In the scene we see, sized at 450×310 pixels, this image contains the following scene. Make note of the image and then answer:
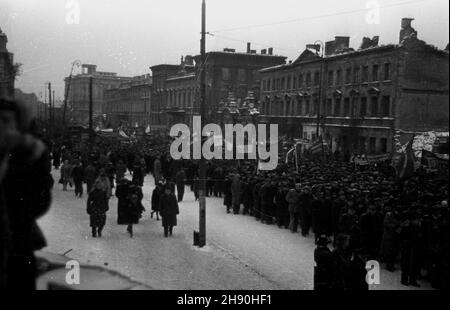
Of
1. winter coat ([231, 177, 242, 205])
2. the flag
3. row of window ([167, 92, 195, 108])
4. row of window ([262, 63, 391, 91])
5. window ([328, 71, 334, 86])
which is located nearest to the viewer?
the flag

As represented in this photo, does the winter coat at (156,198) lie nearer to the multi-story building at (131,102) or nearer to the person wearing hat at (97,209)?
the person wearing hat at (97,209)

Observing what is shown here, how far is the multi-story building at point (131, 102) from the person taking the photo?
77.4ft

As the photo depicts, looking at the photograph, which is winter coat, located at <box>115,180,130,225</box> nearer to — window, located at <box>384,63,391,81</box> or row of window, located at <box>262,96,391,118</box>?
row of window, located at <box>262,96,391,118</box>

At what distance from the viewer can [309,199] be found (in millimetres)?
13062

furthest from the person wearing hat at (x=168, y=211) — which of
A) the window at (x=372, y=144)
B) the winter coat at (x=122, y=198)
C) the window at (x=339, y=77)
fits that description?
the window at (x=339, y=77)

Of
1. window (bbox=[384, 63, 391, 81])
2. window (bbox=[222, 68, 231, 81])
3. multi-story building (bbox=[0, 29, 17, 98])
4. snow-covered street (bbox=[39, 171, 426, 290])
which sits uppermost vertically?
window (bbox=[222, 68, 231, 81])

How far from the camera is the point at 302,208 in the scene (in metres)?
13.0

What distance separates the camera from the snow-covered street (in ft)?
28.0

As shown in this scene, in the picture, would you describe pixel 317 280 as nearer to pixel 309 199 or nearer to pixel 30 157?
pixel 30 157

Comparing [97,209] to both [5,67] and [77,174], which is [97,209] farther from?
[77,174]

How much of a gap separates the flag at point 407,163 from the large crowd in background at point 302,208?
411 mm

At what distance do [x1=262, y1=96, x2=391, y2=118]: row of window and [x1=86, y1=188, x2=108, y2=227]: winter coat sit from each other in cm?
2622

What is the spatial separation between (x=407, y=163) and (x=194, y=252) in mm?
7357

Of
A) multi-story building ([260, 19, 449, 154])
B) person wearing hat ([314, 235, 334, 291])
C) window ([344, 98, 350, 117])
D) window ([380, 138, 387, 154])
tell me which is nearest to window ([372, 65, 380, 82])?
multi-story building ([260, 19, 449, 154])
